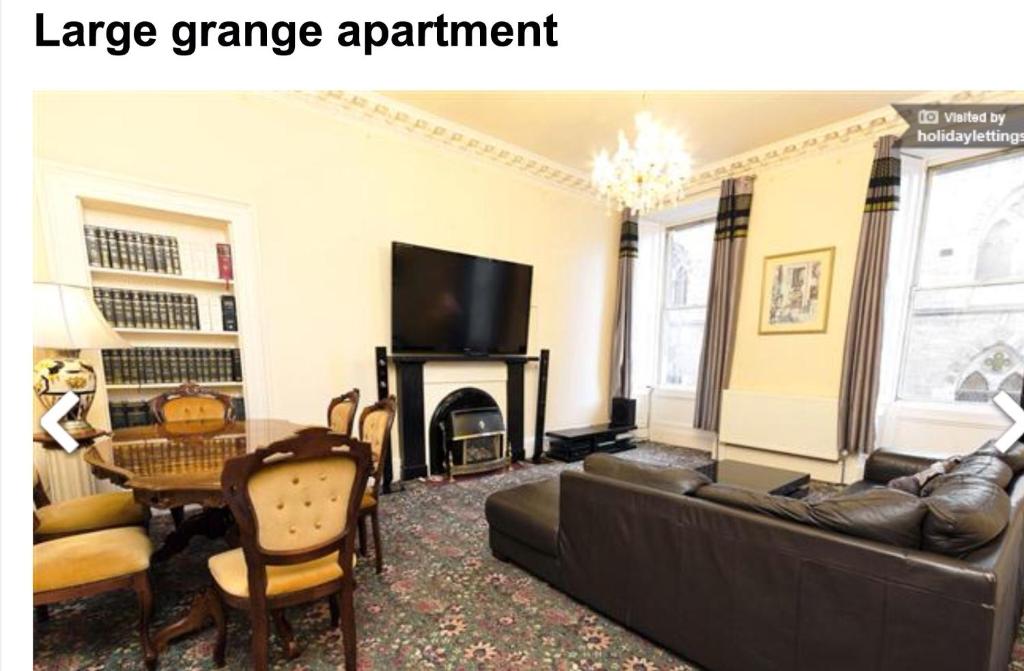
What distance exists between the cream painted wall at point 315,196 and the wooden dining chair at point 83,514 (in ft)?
3.87

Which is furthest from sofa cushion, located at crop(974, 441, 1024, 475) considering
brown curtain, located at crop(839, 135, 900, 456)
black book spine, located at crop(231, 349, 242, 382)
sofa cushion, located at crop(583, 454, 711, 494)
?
black book spine, located at crop(231, 349, 242, 382)

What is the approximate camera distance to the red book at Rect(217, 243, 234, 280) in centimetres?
289

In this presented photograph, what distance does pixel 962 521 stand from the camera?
1.08 meters

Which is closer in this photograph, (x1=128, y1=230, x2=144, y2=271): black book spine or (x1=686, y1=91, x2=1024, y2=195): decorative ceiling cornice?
(x1=128, y1=230, x2=144, y2=271): black book spine

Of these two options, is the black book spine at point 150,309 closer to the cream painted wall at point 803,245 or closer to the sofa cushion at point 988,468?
the sofa cushion at point 988,468

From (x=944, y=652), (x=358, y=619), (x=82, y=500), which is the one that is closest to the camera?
(x=944, y=652)

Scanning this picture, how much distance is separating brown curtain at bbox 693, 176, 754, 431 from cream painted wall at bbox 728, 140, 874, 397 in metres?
0.11

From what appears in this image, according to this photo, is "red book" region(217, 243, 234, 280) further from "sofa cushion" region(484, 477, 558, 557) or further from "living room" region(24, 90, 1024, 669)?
"sofa cushion" region(484, 477, 558, 557)

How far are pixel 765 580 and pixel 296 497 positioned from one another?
59.9 inches

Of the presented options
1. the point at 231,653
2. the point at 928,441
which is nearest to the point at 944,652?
the point at 231,653

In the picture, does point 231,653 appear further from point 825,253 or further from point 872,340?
point 825,253

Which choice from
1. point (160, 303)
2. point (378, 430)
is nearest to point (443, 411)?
point (378, 430)

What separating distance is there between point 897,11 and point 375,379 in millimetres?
3553

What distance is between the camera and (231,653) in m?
1.57
